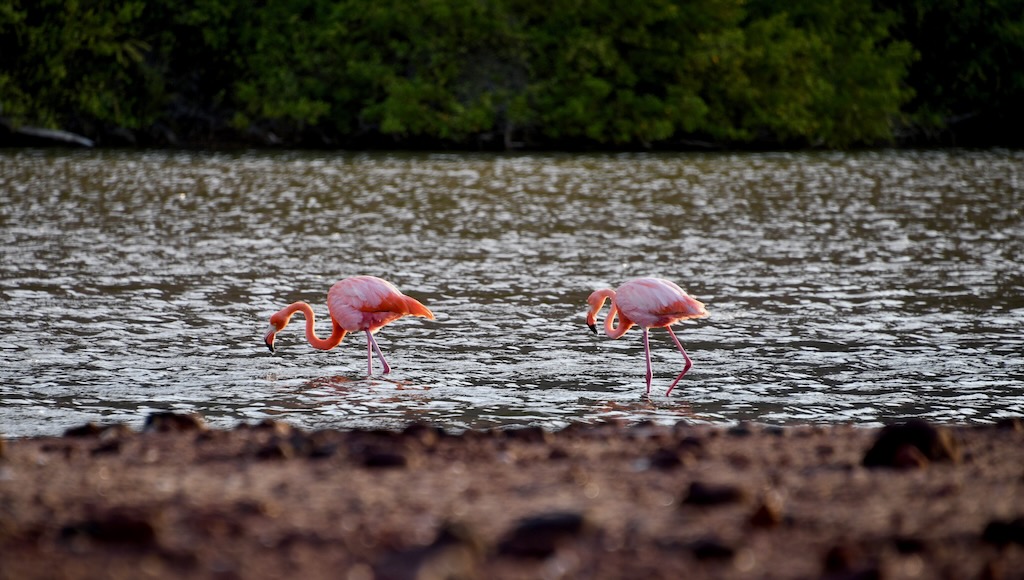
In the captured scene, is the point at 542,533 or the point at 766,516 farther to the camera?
the point at 766,516

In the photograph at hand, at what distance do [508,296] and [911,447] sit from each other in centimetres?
779

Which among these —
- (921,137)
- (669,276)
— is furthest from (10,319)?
(921,137)

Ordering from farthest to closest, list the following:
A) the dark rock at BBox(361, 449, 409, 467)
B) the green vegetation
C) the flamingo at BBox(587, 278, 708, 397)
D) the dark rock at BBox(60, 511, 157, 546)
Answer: the green vegetation
the flamingo at BBox(587, 278, 708, 397)
the dark rock at BBox(361, 449, 409, 467)
the dark rock at BBox(60, 511, 157, 546)

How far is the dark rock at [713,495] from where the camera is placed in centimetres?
422

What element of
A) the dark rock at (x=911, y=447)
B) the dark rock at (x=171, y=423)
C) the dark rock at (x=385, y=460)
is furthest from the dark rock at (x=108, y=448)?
the dark rock at (x=911, y=447)

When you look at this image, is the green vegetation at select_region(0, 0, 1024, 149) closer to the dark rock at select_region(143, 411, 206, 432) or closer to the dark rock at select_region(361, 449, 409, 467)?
the dark rock at select_region(143, 411, 206, 432)

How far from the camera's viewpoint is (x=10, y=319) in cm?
1104

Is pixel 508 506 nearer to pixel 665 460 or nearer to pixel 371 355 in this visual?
pixel 665 460

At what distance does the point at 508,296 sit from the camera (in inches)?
497

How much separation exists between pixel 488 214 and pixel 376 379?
1139cm

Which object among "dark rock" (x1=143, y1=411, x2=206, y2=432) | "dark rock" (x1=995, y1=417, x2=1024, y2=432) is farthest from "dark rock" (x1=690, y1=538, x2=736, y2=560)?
"dark rock" (x1=143, y1=411, x2=206, y2=432)

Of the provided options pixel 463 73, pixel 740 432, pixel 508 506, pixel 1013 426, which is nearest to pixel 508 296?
pixel 740 432

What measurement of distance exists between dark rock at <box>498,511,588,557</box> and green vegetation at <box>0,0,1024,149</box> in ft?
114

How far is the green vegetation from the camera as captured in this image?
38.9m
